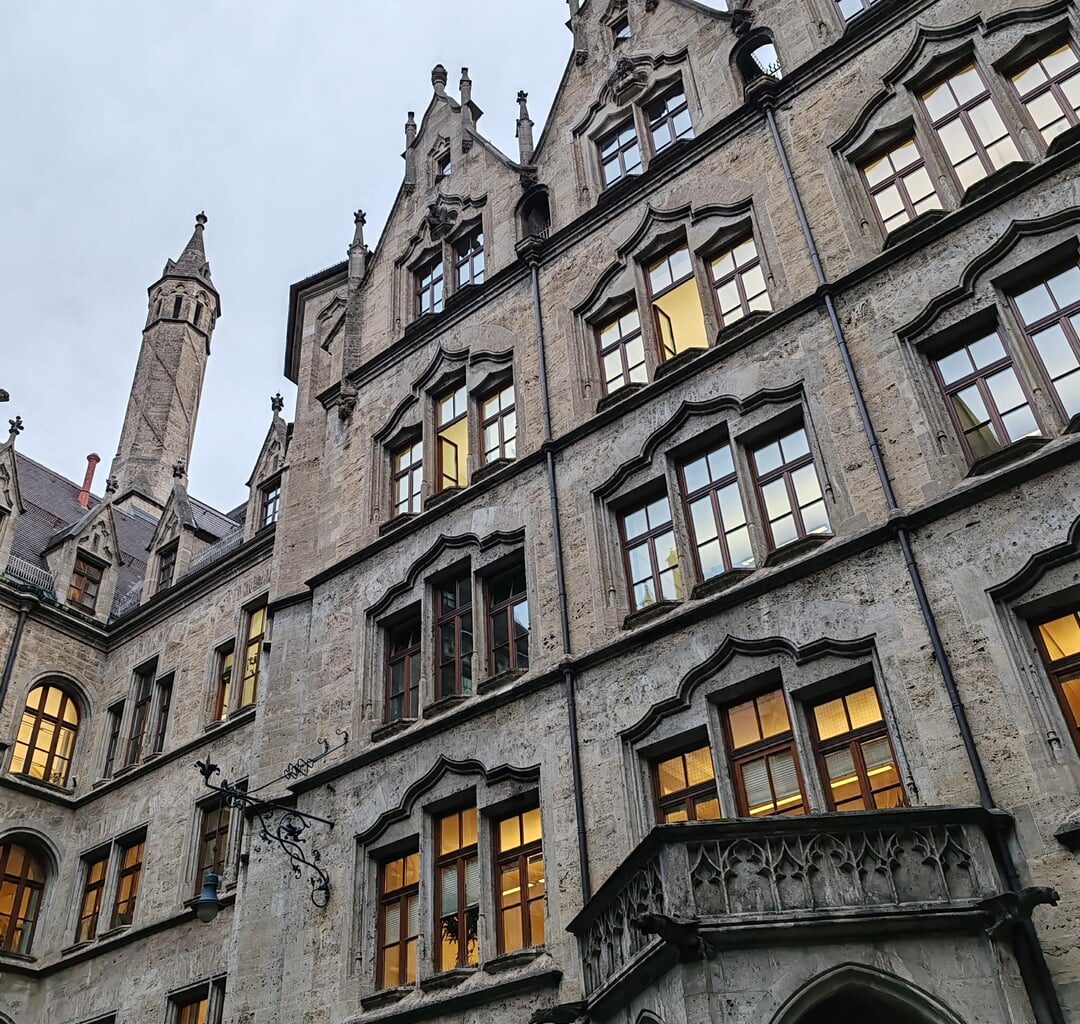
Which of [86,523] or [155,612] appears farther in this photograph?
[86,523]

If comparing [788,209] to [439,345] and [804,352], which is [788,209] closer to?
[804,352]

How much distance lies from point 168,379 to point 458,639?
1668 inches

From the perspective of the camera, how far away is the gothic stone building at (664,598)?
9672 mm

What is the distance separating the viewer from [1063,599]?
421 inches

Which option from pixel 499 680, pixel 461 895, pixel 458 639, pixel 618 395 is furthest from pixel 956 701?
pixel 458 639

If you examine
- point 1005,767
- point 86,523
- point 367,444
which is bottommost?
point 1005,767

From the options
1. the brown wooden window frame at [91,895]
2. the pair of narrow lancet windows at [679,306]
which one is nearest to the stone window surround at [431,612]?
the pair of narrow lancet windows at [679,306]

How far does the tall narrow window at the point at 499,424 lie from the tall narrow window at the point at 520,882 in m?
5.93

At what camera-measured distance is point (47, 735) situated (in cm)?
2483

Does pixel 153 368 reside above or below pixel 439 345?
above

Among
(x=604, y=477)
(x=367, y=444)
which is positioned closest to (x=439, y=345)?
(x=367, y=444)

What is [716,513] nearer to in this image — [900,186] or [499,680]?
[499,680]

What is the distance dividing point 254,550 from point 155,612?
12.4 feet

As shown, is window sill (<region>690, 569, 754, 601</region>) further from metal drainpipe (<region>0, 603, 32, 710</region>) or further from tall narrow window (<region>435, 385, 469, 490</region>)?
metal drainpipe (<region>0, 603, 32, 710</region>)
